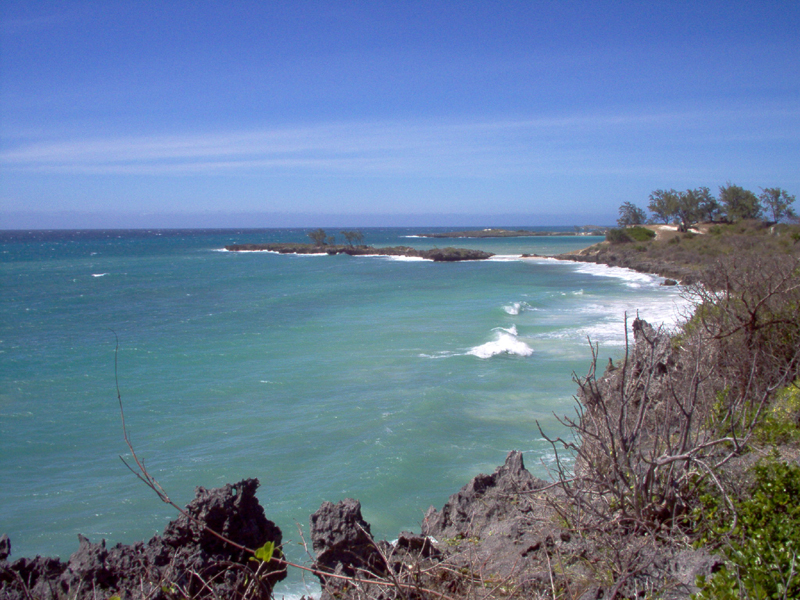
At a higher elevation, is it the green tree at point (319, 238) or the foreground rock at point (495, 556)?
the green tree at point (319, 238)

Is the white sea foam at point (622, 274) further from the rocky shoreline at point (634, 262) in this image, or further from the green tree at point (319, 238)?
the green tree at point (319, 238)

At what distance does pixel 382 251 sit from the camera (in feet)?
305

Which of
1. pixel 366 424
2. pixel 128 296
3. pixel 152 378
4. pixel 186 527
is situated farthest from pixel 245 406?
pixel 128 296

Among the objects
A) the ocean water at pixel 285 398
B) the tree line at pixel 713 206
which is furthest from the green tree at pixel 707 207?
the ocean water at pixel 285 398

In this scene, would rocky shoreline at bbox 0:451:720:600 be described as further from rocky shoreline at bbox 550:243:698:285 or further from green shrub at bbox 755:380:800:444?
rocky shoreline at bbox 550:243:698:285

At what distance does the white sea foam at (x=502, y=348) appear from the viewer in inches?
805

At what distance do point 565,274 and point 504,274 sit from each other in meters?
5.94

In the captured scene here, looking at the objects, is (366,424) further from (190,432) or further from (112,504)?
(112,504)

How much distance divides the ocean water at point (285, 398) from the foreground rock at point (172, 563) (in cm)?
156

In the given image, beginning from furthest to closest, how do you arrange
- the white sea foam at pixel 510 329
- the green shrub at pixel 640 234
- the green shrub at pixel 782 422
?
the green shrub at pixel 640 234, the white sea foam at pixel 510 329, the green shrub at pixel 782 422

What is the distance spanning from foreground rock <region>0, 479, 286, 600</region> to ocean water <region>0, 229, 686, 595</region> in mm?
1565

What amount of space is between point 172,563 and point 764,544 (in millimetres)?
4649

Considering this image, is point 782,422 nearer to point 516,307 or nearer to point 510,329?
point 510,329

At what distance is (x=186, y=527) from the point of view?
16.8 ft
